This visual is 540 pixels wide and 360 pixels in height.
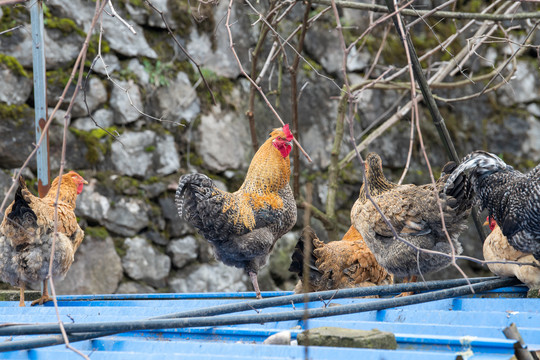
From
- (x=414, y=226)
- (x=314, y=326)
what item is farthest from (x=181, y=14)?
(x=314, y=326)

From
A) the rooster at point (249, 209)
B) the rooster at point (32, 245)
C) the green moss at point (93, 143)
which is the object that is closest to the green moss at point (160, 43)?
the green moss at point (93, 143)

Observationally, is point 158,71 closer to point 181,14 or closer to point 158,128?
point 158,128

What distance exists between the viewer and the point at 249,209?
4.53 metres

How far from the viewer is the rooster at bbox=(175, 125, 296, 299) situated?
14.5 ft

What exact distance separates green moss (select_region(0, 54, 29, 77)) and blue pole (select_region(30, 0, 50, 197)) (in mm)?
1374

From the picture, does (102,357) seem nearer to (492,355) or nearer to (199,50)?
(492,355)

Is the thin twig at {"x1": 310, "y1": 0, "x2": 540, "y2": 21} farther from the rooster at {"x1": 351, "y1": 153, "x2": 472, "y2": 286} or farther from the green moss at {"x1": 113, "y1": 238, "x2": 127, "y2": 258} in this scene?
the green moss at {"x1": 113, "y1": 238, "x2": 127, "y2": 258}

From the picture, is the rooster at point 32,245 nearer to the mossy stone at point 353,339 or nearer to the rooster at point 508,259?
the mossy stone at point 353,339

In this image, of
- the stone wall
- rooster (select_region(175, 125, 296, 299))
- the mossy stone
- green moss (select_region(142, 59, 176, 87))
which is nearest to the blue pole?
rooster (select_region(175, 125, 296, 299))

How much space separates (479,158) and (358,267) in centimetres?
130

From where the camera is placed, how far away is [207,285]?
6.11 meters

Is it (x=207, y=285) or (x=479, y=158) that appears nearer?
(x=479, y=158)

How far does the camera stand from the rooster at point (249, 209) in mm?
4410

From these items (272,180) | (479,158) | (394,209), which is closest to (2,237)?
(272,180)
